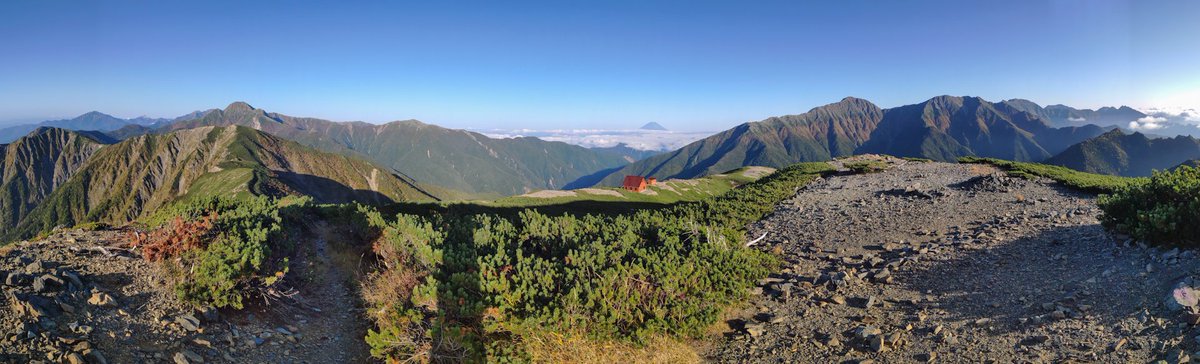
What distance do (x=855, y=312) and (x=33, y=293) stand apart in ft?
50.8

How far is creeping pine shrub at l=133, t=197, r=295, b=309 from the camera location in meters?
9.30

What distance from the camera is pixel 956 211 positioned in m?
19.3

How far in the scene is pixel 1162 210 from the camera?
11008 millimetres

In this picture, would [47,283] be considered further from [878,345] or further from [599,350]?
[878,345]

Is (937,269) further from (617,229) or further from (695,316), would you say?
(617,229)

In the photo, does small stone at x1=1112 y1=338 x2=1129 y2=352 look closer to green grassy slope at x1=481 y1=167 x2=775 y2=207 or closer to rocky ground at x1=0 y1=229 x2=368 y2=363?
rocky ground at x1=0 y1=229 x2=368 y2=363

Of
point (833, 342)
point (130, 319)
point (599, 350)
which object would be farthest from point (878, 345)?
point (130, 319)

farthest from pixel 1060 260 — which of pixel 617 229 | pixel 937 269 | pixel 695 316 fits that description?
pixel 617 229

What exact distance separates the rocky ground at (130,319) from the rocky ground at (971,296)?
8468mm

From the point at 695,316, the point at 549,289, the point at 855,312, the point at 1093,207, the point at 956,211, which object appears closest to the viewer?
the point at 549,289

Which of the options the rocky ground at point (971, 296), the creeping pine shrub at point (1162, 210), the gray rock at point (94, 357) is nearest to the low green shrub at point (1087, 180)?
the creeping pine shrub at point (1162, 210)

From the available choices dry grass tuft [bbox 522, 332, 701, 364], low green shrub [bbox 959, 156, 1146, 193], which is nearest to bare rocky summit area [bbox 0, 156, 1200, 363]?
dry grass tuft [bbox 522, 332, 701, 364]

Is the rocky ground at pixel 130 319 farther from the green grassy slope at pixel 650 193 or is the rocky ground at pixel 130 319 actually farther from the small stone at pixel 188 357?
the green grassy slope at pixel 650 193

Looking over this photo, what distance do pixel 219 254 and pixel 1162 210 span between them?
21175 millimetres
